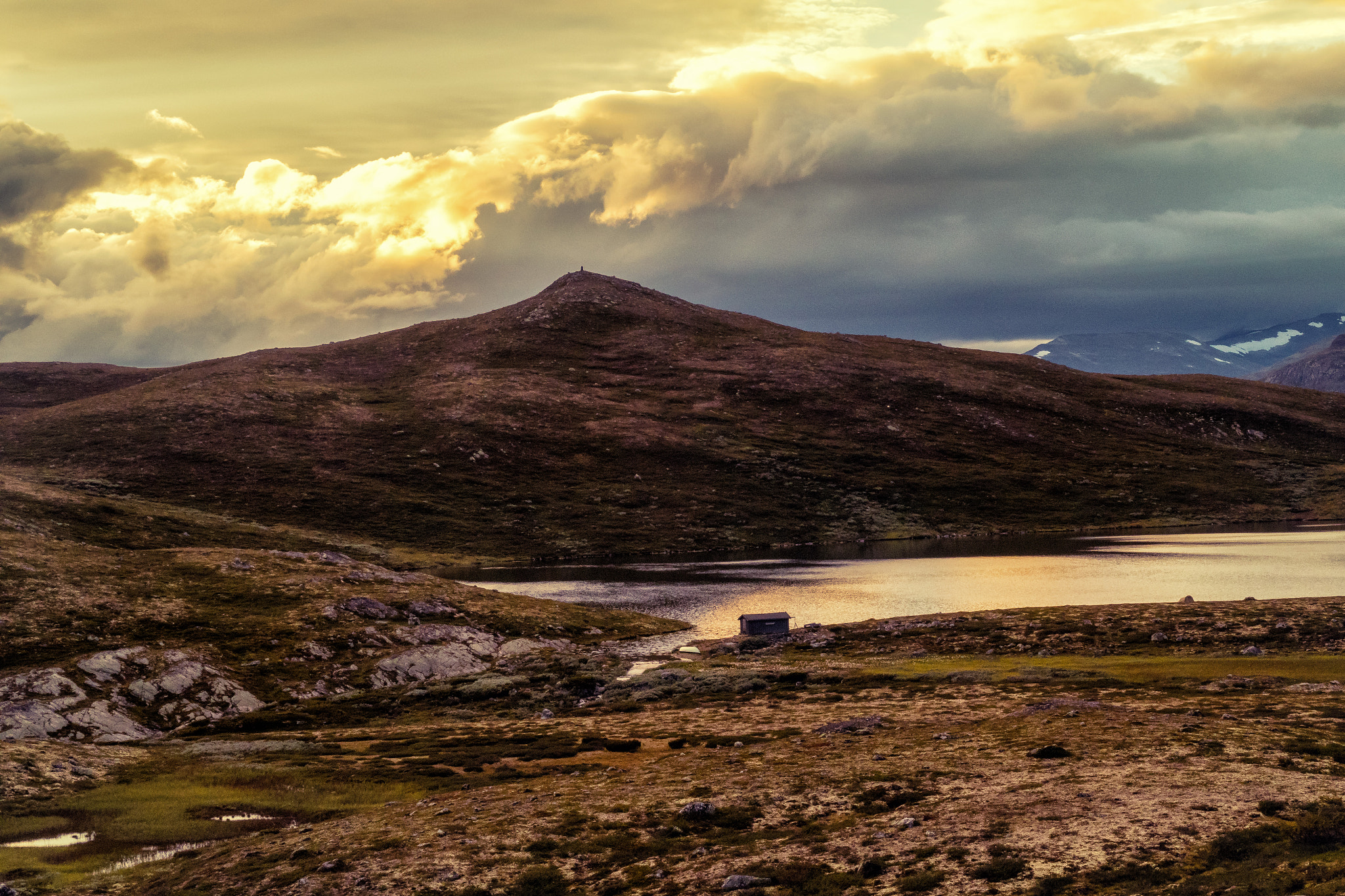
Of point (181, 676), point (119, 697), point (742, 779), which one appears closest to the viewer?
point (742, 779)

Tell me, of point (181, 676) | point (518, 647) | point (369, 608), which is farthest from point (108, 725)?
point (518, 647)

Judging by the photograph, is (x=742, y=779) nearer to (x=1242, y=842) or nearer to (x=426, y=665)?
(x=1242, y=842)

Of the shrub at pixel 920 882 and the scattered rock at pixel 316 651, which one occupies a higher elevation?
the shrub at pixel 920 882

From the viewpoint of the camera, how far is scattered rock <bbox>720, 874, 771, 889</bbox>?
2620cm

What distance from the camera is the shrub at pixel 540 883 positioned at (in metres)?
28.2

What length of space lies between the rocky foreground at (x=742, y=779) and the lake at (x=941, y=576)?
31043 mm

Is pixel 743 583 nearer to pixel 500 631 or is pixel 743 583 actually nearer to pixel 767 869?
pixel 500 631

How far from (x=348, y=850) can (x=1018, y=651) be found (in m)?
64.7

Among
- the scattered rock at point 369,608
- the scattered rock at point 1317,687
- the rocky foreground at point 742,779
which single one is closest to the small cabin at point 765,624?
the rocky foreground at point 742,779

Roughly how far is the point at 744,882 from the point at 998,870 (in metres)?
6.85

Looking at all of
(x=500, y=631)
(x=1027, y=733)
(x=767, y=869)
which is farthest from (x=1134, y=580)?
(x=767, y=869)

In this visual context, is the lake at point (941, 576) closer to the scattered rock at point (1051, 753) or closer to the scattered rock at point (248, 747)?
the scattered rock at point (248, 747)

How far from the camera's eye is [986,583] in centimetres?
13162

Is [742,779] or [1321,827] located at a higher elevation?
[1321,827]
